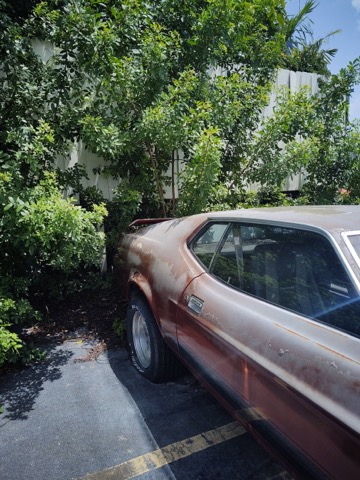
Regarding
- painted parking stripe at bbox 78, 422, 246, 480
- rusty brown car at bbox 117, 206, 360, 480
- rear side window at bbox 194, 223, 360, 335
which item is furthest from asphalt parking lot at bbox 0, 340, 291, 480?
rear side window at bbox 194, 223, 360, 335

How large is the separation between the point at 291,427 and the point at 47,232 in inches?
88.9

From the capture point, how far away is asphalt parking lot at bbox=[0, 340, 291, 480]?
1.96 metres

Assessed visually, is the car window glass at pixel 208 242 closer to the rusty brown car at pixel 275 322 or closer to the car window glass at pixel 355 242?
the rusty brown car at pixel 275 322

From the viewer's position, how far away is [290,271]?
1762 millimetres

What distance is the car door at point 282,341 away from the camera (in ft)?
3.90

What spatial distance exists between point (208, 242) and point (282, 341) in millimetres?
1036

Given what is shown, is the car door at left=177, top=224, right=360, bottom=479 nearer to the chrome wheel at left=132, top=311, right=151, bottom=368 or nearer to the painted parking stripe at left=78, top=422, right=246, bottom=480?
the painted parking stripe at left=78, top=422, right=246, bottom=480

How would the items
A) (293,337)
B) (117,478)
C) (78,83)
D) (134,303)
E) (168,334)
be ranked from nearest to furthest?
(293,337) < (117,478) < (168,334) < (134,303) < (78,83)

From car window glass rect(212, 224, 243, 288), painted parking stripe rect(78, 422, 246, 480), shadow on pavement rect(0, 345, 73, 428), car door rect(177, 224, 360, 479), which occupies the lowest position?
painted parking stripe rect(78, 422, 246, 480)

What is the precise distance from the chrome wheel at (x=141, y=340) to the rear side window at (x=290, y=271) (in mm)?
1087

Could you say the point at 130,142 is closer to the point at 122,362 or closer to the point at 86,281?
the point at 86,281

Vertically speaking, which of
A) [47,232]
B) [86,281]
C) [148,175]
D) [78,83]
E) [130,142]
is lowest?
[86,281]

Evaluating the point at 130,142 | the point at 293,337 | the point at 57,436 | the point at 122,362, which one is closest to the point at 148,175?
the point at 130,142

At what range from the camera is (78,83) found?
3.85 metres
